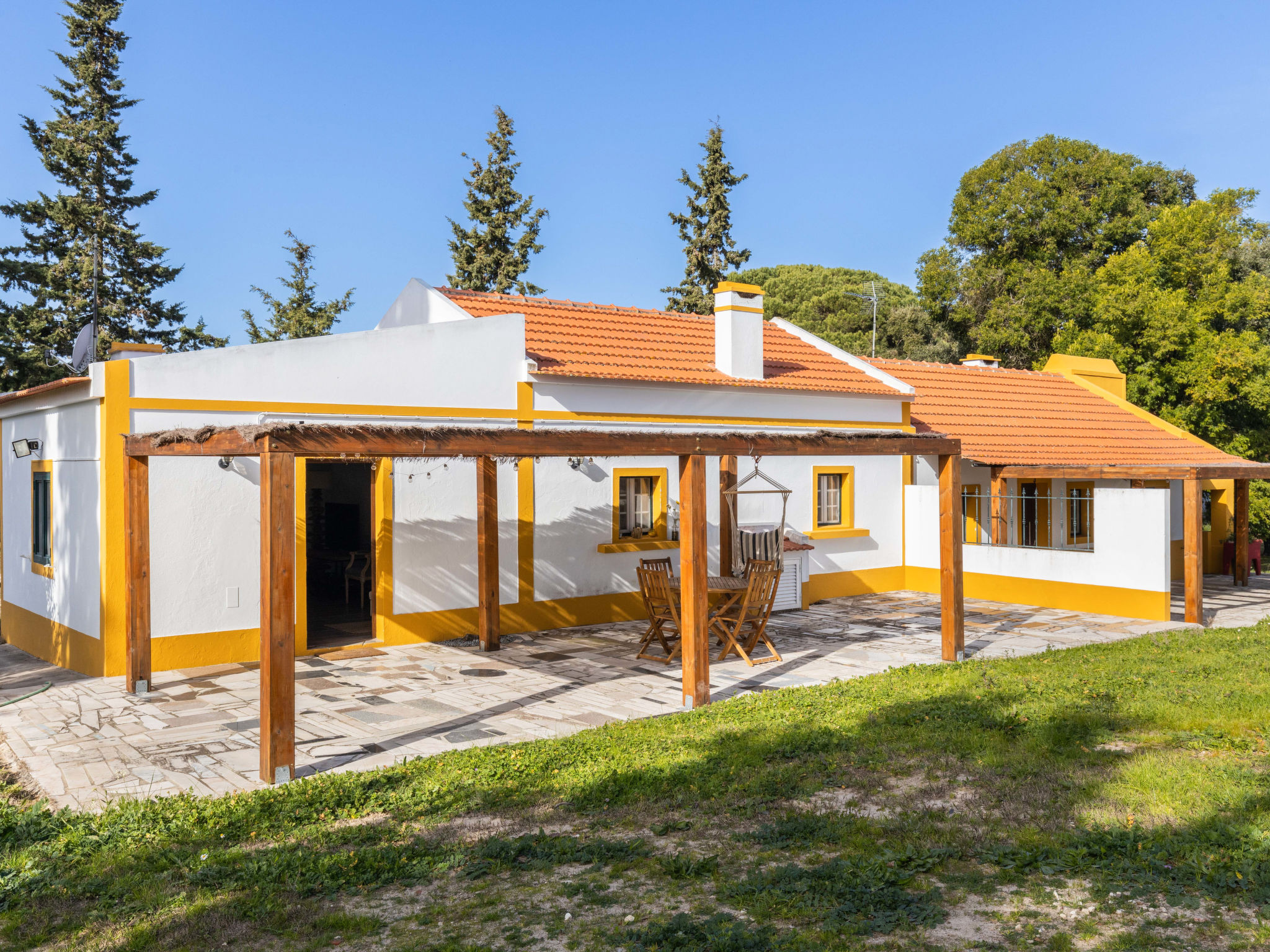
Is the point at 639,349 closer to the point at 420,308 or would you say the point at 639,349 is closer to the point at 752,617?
the point at 420,308

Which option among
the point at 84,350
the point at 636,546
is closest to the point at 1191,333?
the point at 636,546

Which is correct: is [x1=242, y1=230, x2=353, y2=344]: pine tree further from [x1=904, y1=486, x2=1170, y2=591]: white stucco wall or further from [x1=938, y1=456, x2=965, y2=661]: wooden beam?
[x1=938, y1=456, x2=965, y2=661]: wooden beam

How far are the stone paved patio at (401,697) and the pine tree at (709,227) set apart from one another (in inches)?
825

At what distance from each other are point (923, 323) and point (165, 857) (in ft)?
119

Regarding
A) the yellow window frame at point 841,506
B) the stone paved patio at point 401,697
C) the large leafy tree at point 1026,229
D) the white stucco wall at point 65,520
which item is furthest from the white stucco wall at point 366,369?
the large leafy tree at point 1026,229

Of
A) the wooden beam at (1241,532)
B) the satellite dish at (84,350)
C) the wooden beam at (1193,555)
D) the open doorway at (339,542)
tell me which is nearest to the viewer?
the satellite dish at (84,350)

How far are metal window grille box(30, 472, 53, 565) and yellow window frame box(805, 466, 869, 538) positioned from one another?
1085 cm

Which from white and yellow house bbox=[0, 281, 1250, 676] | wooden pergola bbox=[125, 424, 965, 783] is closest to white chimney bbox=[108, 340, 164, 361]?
white and yellow house bbox=[0, 281, 1250, 676]

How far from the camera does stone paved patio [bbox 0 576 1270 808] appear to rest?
715cm

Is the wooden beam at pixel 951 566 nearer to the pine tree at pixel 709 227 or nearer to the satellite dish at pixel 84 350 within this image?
the satellite dish at pixel 84 350

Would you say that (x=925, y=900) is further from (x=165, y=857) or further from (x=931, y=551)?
(x=931, y=551)

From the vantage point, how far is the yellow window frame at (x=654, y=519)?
551 inches

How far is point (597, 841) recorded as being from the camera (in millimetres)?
5398

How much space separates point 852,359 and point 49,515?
13.0 metres
